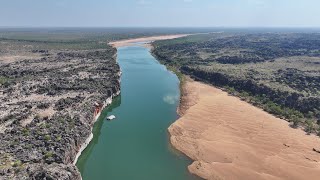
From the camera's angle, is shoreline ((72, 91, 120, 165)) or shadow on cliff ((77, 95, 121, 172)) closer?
shadow on cliff ((77, 95, 121, 172))

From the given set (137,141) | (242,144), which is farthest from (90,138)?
(242,144)

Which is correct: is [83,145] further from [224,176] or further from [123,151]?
[224,176]

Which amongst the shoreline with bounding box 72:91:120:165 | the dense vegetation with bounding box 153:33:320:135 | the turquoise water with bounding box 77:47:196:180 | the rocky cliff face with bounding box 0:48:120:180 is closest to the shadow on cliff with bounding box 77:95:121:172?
the turquoise water with bounding box 77:47:196:180

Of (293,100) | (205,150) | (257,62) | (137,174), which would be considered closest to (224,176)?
(205,150)

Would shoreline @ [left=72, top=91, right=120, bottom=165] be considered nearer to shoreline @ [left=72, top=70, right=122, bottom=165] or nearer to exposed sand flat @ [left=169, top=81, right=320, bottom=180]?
shoreline @ [left=72, top=70, right=122, bottom=165]

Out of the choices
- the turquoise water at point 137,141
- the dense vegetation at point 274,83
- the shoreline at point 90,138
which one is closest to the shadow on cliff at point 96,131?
the turquoise water at point 137,141

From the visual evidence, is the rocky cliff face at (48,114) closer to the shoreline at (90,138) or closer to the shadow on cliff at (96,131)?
the shoreline at (90,138)
